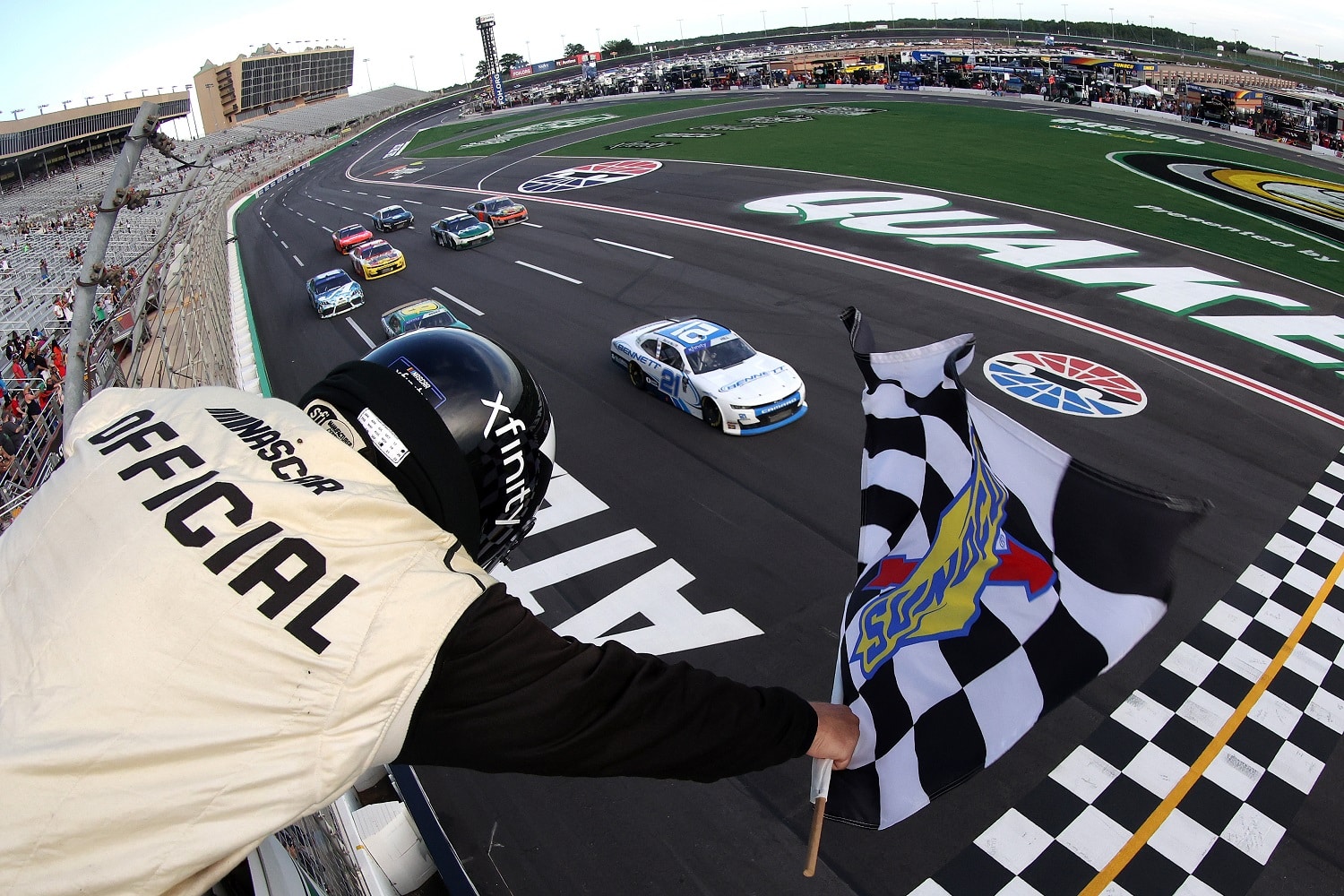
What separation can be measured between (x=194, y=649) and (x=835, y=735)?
154cm

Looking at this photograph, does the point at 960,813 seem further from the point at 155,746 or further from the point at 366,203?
the point at 366,203

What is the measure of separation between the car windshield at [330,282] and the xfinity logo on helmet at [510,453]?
23104mm

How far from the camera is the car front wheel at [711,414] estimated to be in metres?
12.7

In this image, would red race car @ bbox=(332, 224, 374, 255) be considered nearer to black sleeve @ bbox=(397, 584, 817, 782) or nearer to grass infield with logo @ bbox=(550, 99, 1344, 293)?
grass infield with logo @ bbox=(550, 99, 1344, 293)

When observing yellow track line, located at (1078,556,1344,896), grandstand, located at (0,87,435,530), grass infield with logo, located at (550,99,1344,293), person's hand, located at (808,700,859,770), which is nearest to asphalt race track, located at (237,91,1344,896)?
yellow track line, located at (1078,556,1344,896)

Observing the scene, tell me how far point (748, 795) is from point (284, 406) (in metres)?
5.62

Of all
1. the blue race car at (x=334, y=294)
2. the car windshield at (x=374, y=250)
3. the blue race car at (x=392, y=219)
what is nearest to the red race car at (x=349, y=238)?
the blue race car at (x=392, y=219)

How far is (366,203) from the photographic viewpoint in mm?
42094

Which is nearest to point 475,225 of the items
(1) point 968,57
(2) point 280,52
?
(1) point 968,57

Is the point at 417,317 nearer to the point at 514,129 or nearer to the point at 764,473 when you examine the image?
the point at 764,473

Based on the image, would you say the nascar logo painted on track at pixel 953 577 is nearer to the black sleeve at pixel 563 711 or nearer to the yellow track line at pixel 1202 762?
the black sleeve at pixel 563 711

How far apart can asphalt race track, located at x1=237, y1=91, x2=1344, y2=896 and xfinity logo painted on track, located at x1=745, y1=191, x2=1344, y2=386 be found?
50cm

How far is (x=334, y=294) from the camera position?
2278cm

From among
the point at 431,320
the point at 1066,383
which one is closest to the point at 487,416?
the point at 1066,383
